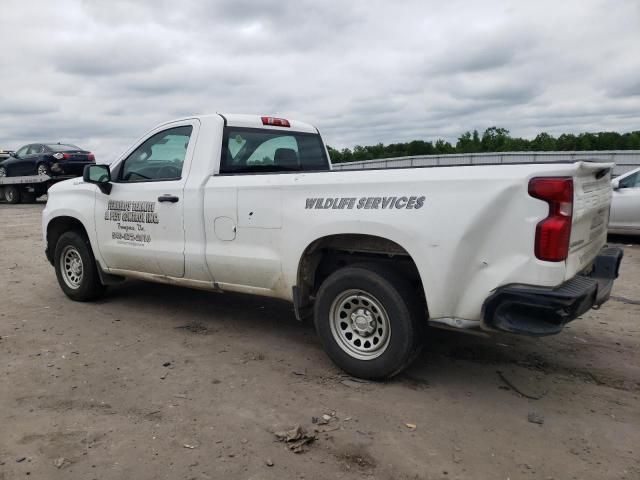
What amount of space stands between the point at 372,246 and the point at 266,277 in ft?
3.10

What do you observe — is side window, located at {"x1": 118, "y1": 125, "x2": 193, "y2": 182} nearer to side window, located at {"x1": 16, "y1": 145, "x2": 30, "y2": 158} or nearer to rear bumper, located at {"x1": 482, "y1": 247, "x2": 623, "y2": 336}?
rear bumper, located at {"x1": 482, "y1": 247, "x2": 623, "y2": 336}

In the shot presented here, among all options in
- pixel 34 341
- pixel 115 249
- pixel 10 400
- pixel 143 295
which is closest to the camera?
pixel 10 400

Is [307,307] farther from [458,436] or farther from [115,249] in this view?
[115,249]

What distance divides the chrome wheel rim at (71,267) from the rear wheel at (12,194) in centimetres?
1695

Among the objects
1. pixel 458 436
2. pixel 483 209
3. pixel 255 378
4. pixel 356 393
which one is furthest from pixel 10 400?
pixel 483 209

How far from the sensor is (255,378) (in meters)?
3.96

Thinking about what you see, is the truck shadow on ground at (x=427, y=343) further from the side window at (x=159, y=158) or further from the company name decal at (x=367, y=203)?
the side window at (x=159, y=158)

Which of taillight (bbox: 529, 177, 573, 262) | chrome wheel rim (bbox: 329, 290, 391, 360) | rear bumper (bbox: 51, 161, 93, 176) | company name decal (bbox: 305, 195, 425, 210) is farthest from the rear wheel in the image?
taillight (bbox: 529, 177, 573, 262)

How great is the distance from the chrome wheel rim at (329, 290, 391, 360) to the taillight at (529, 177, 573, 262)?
1141 mm

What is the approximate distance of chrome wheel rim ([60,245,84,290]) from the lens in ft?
19.7

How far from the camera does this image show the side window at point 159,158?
4.96m

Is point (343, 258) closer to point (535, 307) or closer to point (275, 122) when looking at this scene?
point (535, 307)

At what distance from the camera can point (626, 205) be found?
9391 millimetres

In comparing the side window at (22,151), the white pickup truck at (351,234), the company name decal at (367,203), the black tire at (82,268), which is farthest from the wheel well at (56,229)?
the side window at (22,151)
